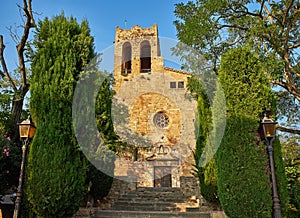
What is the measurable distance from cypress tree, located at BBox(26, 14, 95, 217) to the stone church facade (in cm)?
744

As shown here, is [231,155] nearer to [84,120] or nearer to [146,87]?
[84,120]

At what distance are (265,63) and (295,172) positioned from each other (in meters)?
3.80

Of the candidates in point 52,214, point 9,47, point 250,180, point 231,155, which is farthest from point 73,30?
point 250,180

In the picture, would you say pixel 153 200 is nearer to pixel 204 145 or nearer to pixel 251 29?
pixel 204 145

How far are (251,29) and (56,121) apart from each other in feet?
15.5

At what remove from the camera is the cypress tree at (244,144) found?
4.03 metres

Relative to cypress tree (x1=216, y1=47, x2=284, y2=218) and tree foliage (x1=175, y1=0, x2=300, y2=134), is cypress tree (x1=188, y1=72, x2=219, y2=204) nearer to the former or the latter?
tree foliage (x1=175, y1=0, x2=300, y2=134)

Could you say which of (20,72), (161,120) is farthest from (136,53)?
(20,72)

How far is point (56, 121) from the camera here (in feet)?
15.6

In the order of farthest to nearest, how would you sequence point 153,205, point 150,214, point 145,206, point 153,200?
point 153,200
point 153,205
point 145,206
point 150,214

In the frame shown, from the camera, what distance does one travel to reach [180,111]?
14.7 metres

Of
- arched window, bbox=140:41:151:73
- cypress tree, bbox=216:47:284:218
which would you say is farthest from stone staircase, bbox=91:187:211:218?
arched window, bbox=140:41:151:73

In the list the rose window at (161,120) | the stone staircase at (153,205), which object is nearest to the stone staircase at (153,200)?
the stone staircase at (153,205)

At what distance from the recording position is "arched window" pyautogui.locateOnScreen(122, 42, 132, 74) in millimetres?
16391
